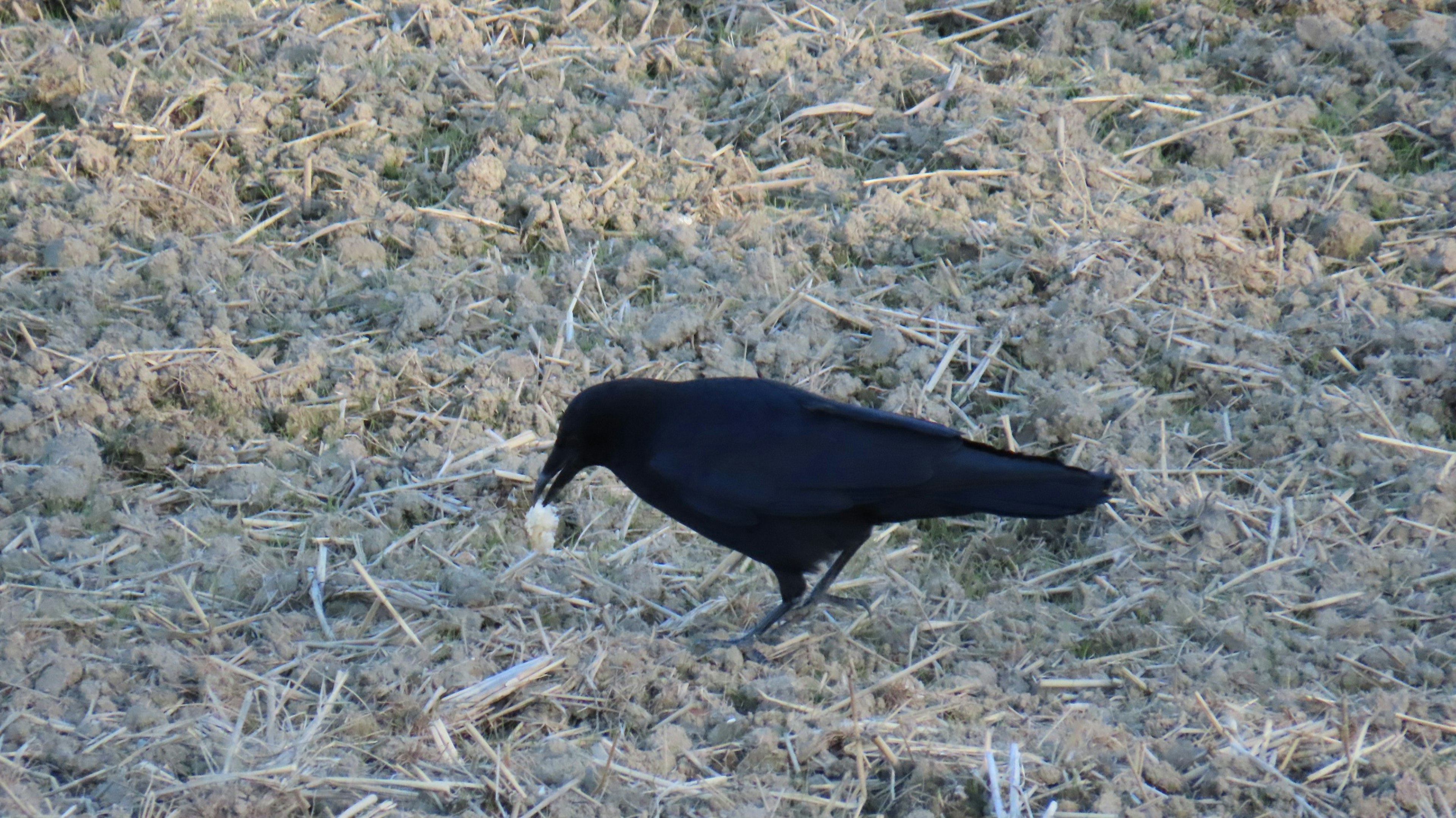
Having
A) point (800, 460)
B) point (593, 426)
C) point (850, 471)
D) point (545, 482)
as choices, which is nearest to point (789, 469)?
point (800, 460)

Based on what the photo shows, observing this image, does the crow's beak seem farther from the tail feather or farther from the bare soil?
the tail feather

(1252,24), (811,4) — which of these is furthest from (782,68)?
(1252,24)

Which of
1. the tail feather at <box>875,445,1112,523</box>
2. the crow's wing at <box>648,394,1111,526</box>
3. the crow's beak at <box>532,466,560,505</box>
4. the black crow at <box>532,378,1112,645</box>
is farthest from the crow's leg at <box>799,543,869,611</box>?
the crow's beak at <box>532,466,560,505</box>

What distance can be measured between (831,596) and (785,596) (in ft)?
0.66

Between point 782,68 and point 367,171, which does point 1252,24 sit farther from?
point 367,171

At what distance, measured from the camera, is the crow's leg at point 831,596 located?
4.93 meters

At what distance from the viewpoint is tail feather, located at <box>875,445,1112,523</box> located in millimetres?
4504

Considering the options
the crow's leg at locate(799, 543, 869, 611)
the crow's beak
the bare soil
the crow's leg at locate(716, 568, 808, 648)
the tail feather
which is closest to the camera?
the bare soil

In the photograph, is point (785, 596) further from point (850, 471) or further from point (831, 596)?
point (850, 471)

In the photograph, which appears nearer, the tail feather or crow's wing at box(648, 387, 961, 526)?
the tail feather

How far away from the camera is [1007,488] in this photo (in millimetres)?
4566

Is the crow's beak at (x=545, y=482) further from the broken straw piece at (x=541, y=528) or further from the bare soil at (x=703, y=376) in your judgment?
the bare soil at (x=703, y=376)

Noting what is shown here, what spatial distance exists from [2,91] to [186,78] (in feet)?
2.96

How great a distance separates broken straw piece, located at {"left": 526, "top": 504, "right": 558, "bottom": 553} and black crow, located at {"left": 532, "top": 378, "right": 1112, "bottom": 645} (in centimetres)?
14
